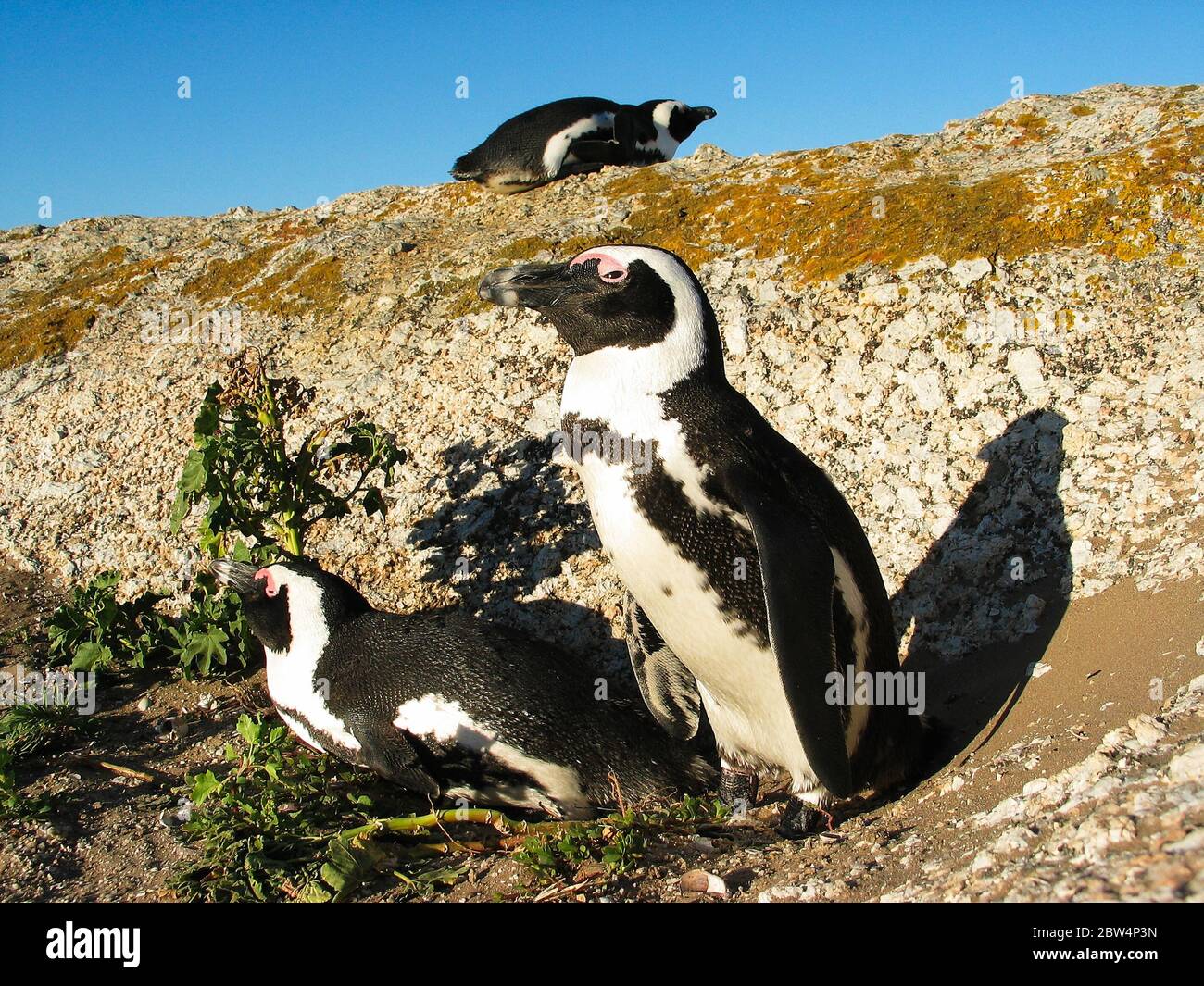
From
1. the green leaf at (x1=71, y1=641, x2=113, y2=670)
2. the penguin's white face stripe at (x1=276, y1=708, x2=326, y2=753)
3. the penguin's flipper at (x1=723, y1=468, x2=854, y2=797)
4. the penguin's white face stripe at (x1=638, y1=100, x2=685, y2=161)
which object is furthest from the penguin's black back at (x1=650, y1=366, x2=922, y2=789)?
the penguin's white face stripe at (x1=638, y1=100, x2=685, y2=161)

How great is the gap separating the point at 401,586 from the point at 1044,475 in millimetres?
2365

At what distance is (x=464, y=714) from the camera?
3008 millimetres

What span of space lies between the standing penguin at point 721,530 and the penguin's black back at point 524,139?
3491 millimetres

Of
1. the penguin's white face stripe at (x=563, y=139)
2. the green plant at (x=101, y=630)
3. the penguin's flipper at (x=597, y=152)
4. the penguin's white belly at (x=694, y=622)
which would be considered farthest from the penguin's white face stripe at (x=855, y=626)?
the penguin's flipper at (x=597, y=152)

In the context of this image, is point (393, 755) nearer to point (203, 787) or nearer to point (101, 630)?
point (203, 787)

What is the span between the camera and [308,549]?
4.09 meters

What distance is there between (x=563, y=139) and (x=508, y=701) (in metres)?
4.74

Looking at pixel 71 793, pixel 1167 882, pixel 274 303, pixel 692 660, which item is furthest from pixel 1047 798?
pixel 274 303

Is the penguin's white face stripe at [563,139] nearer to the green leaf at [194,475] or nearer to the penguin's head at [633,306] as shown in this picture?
the green leaf at [194,475]

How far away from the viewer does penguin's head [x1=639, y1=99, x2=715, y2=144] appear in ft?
27.3

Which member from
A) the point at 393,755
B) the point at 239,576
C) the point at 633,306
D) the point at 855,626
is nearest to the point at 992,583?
the point at 855,626

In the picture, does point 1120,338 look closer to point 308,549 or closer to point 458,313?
point 458,313

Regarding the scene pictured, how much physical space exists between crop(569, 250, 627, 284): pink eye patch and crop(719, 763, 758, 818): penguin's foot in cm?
146

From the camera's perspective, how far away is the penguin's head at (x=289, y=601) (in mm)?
3326
